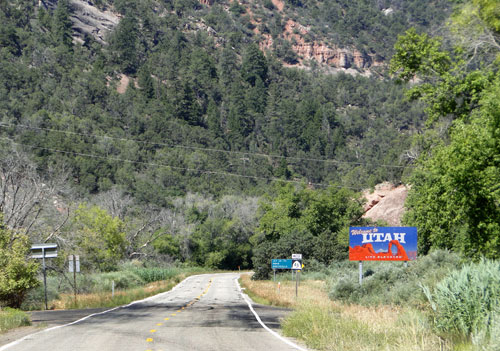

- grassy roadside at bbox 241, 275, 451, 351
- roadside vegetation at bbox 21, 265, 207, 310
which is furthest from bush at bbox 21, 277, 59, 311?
grassy roadside at bbox 241, 275, 451, 351

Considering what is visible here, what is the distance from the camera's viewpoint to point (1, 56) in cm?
12512

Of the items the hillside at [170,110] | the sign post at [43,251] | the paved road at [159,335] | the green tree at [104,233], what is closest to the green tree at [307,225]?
the hillside at [170,110]

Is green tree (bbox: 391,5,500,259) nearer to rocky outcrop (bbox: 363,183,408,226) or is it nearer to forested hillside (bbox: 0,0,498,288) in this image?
forested hillside (bbox: 0,0,498,288)

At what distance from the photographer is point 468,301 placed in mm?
10414

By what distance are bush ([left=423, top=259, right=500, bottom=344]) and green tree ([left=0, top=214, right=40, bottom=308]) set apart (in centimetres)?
1745

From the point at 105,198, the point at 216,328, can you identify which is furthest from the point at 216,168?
the point at 216,328

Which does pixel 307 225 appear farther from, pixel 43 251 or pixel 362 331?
pixel 362 331

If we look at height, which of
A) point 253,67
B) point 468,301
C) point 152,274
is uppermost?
point 253,67

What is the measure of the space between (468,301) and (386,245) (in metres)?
19.3

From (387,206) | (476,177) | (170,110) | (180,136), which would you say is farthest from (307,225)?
(170,110)

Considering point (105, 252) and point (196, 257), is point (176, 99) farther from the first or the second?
point (105, 252)

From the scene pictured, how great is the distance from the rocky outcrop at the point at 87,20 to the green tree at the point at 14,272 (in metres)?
149

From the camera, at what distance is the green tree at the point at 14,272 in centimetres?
2258

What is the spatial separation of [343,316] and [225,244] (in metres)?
→ 79.6
